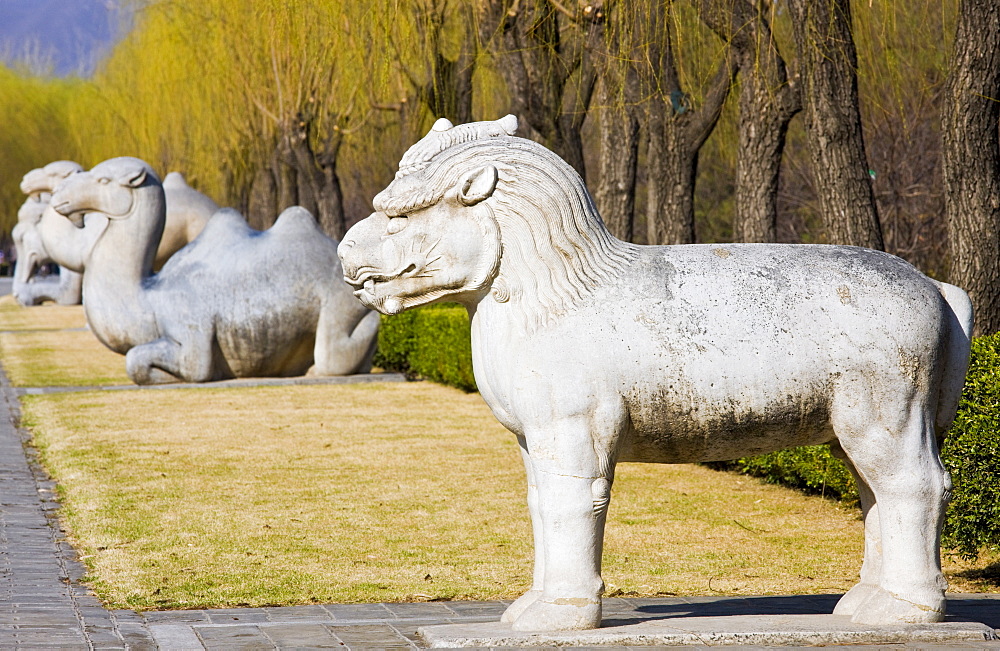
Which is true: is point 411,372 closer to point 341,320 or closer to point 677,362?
point 341,320

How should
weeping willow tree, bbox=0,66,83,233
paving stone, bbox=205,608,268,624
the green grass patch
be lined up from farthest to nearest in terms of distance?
weeping willow tree, bbox=0,66,83,233 → the green grass patch → paving stone, bbox=205,608,268,624

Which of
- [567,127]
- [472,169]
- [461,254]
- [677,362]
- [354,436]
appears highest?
[567,127]

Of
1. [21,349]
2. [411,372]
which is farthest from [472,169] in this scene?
[21,349]

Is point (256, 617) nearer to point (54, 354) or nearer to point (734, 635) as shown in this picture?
point (734, 635)

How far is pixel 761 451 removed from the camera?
4559 millimetres

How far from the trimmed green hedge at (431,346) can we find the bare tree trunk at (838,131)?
609 centimetres

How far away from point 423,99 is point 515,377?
10.7 m

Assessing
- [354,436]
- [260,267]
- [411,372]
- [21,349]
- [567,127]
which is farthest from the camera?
[21,349]

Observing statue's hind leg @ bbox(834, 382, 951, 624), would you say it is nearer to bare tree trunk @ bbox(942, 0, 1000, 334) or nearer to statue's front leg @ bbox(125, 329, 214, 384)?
bare tree trunk @ bbox(942, 0, 1000, 334)

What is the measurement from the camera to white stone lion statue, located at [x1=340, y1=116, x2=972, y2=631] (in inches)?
170

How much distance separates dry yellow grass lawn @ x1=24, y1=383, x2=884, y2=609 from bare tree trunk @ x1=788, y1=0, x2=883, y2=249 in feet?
6.12

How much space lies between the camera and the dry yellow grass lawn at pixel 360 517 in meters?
5.96

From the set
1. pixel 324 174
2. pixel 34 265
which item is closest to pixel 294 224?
pixel 324 174

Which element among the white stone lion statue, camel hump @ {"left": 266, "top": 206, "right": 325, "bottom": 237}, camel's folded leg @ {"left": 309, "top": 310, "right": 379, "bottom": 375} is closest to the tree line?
camel hump @ {"left": 266, "top": 206, "right": 325, "bottom": 237}
